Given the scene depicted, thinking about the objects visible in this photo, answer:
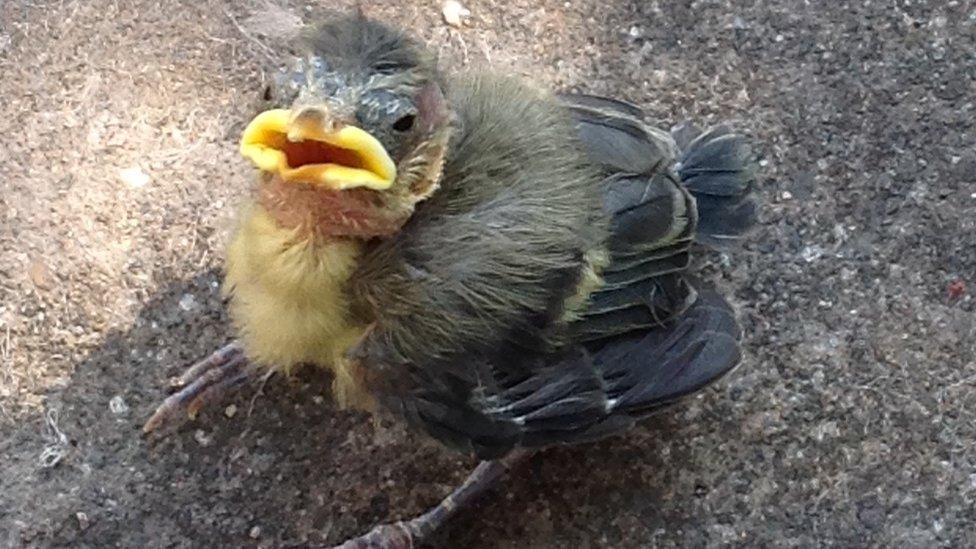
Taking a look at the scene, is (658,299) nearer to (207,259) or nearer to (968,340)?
(968,340)

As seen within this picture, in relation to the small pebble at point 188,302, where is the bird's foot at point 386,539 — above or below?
below

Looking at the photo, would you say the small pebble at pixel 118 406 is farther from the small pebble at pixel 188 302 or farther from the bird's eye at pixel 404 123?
the bird's eye at pixel 404 123

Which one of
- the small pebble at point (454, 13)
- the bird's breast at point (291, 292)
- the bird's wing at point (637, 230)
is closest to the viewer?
the bird's breast at point (291, 292)

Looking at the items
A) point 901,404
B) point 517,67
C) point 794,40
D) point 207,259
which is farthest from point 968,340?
point 207,259

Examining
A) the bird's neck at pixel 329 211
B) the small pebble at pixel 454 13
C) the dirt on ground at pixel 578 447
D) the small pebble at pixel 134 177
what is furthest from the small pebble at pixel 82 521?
the small pebble at pixel 454 13

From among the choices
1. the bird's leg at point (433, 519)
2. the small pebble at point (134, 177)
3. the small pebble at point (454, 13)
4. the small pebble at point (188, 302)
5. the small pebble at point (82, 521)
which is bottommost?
the small pebble at point (82, 521)

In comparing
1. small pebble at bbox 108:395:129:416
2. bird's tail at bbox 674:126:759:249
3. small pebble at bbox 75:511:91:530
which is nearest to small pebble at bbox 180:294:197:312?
small pebble at bbox 108:395:129:416

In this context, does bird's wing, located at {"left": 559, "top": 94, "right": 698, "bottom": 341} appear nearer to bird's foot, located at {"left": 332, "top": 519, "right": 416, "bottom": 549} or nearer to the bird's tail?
the bird's tail

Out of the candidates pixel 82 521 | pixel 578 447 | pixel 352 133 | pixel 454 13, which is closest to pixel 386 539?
pixel 578 447
